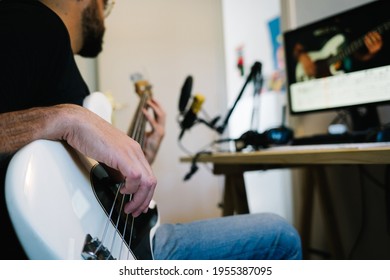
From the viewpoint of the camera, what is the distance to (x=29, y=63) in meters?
0.40

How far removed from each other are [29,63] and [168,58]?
35 centimetres

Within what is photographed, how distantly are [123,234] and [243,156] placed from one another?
0.44 meters

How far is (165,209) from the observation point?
0.60m

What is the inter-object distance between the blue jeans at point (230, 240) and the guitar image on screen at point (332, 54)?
0.56 meters

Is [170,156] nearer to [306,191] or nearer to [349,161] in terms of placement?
[349,161]

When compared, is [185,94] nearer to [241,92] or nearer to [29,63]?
[241,92]

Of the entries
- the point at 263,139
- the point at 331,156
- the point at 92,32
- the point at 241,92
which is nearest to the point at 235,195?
the point at 263,139

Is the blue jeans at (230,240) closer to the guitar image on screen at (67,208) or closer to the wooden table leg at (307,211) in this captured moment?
the guitar image on screen at (67,208)

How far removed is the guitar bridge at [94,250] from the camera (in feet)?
1.11

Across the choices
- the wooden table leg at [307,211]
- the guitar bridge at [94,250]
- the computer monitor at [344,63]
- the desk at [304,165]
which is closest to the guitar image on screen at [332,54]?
the computer monitor at [344,63]

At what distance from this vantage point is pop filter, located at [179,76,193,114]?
0.77 meters

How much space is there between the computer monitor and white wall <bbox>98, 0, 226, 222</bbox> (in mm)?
360

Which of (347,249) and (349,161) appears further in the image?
(347,249)
